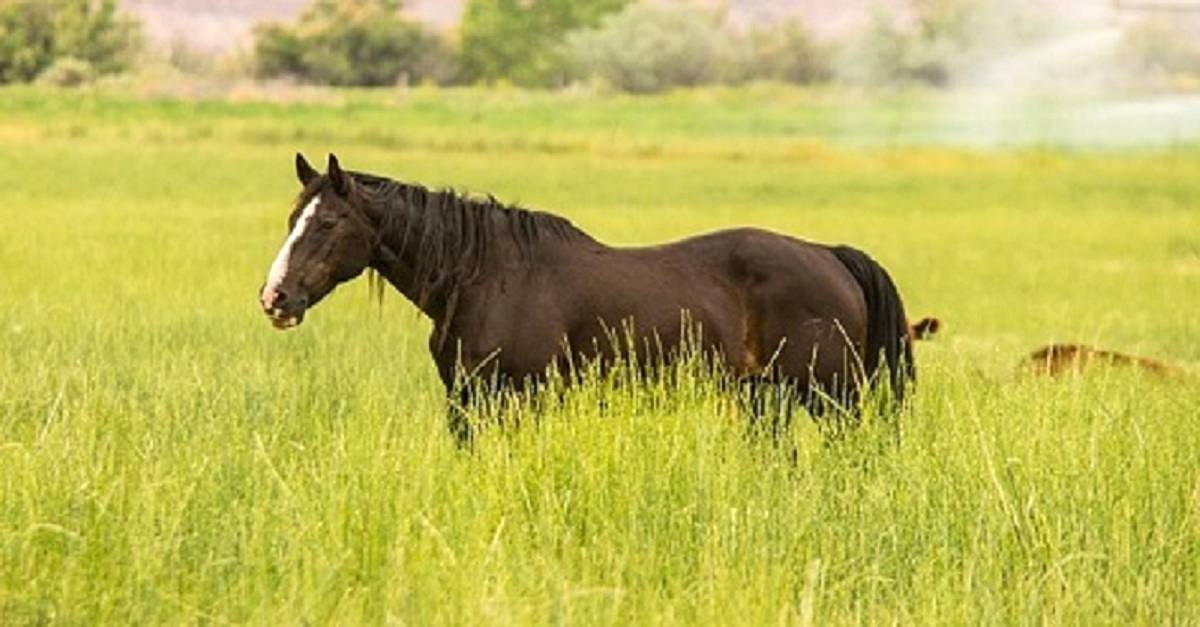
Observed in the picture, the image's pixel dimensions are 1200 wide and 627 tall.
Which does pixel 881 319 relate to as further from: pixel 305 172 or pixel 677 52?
pixel 677 52

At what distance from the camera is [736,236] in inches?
427

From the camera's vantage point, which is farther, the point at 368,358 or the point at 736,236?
the point at 368,358

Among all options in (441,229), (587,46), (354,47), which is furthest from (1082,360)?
(587,46)

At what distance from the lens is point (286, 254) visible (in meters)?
9.66

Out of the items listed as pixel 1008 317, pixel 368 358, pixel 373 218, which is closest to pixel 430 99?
pixel 1008 317

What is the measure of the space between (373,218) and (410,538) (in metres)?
3.04

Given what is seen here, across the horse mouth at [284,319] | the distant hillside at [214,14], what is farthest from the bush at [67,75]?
the distant hillside at [214,14]

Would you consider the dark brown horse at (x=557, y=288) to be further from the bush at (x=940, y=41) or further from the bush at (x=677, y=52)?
the bush at (x=677, y=52)

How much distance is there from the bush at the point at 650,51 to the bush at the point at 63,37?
1498 cm

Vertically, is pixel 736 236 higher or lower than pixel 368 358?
higher

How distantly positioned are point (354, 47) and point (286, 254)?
7446 cm

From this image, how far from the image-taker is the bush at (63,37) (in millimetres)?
67688

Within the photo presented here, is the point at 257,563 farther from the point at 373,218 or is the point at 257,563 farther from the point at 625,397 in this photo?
the point at 373,218

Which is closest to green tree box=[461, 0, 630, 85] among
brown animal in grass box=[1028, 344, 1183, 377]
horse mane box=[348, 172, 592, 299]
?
brown animal in grass box=[1028, 344, 1183, 377]
